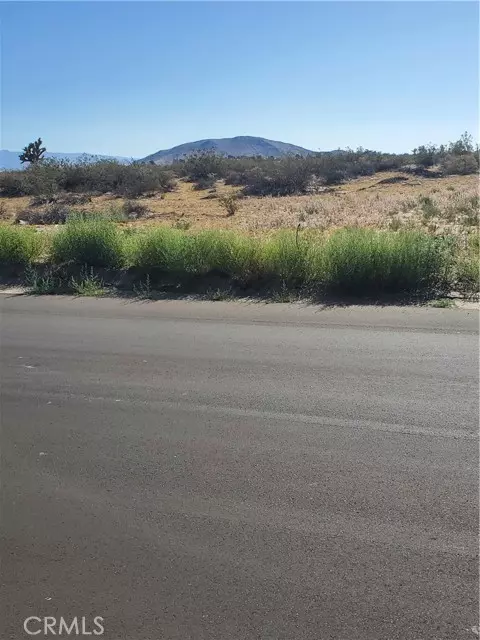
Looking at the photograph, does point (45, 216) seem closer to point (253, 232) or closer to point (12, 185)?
point (253, 232)

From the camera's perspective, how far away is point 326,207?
23781 mm

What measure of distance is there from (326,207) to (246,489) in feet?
67.7

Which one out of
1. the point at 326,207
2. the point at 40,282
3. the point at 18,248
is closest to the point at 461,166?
the point at 326,207

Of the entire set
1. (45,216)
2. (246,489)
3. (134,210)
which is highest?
(134,210)

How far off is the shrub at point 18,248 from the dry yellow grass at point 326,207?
6.38m

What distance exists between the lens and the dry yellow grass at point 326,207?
19922mm

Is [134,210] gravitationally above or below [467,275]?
above

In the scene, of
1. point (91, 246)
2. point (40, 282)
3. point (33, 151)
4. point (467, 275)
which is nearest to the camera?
point (467, 275)

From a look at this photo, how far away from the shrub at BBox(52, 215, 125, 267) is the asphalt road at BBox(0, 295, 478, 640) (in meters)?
5.49

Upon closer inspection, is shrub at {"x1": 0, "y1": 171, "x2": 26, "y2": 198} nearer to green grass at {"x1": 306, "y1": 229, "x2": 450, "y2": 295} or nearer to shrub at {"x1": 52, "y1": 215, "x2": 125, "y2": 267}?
shrub at {"x1": 52, "y1": 215, "x2": 125, "y2": 267}

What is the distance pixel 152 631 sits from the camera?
2.94 m

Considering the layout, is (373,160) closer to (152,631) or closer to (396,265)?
(396,265)

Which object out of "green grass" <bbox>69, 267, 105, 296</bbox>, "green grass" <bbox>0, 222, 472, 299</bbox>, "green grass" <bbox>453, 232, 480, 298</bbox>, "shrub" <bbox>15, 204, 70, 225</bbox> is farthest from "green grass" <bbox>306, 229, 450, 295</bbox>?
"shrub" <bbox>15, 204, 70, 225</bbox>

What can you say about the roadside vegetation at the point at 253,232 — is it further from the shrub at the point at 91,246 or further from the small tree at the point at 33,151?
the small tree at the point at 33,151
